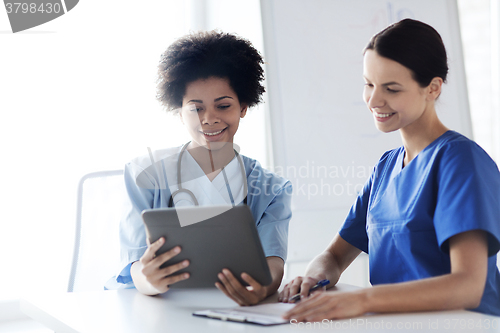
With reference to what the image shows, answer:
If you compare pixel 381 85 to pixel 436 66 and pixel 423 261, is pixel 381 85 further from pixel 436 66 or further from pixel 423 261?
pixel 423 261

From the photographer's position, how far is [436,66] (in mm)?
874

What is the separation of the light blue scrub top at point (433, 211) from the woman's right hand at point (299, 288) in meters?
0.17

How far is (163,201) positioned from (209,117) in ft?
0.77

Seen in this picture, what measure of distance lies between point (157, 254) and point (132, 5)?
1331 millimetres

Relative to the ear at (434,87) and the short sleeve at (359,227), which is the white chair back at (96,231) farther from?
the ear at (434,87)

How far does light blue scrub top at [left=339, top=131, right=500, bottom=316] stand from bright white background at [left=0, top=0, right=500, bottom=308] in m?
0.90

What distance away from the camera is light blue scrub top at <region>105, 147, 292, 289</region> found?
0.98 meters

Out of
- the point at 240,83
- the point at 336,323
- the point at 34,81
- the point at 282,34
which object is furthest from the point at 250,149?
the point at 336,323

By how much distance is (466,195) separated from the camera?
0.74 meters

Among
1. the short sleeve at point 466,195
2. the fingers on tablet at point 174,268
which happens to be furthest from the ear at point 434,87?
the fingers on tablet at point 174,268

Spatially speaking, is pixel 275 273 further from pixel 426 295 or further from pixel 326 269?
pixel 426 295

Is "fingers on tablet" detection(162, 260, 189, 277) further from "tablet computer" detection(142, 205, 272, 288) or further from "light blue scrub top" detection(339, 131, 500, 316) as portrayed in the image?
"light blue scrub top" detection(339, 131, 500, 316)

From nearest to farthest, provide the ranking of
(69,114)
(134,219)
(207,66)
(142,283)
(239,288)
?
(239,288)
(142,283)
(134,219)
(207,66)
(69,114)

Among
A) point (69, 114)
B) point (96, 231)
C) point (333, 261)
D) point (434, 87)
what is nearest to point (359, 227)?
point (333, 261)
